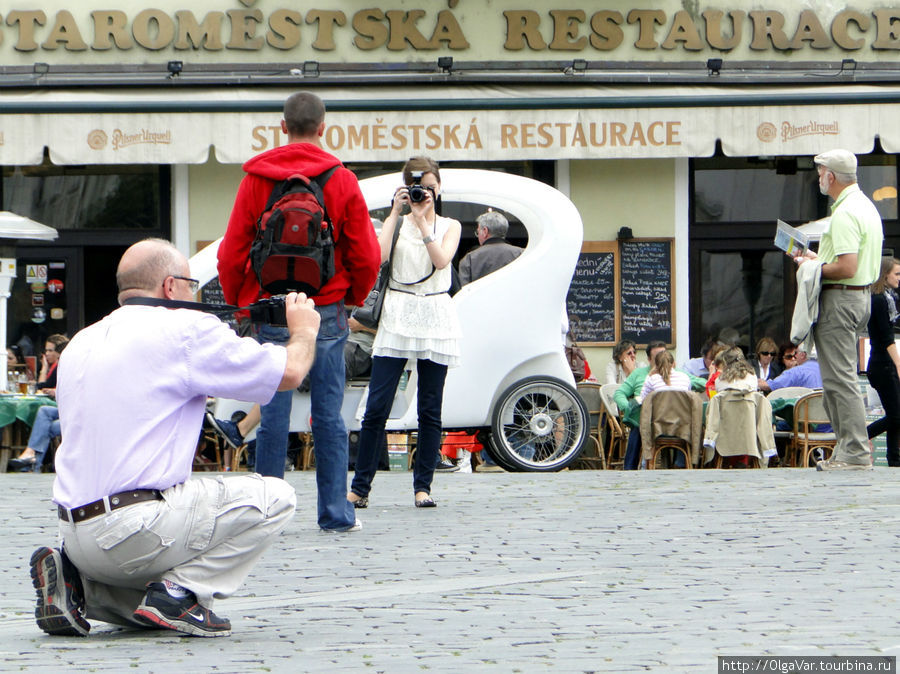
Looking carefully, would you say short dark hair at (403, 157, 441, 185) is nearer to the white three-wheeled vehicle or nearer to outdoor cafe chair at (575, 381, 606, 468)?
the white three-wheeled vehicle

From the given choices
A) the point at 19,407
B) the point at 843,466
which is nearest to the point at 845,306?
the point at 843,466

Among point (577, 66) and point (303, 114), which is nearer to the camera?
point (303, 114)

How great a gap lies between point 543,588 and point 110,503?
63.3 inches

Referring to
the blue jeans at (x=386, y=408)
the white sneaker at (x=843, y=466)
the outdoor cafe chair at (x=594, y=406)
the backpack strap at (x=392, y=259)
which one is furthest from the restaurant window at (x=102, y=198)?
the blue jeans at (x=386, y=408)

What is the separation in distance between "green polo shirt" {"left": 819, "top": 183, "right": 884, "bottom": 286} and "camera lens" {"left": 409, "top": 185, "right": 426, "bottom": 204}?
10.2 ft

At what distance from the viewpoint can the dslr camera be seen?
500 cm

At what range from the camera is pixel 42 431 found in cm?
1259

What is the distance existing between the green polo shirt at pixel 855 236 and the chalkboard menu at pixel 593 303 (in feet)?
21.3

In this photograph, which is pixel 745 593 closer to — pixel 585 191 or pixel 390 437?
pixel 390 437

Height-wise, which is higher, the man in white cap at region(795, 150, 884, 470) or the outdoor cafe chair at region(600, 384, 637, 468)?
the man in white cap at region(795, 150, 884, 470)

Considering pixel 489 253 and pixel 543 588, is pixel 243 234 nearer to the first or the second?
pixel 543 588

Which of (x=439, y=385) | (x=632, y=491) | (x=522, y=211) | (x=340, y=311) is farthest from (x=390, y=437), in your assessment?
(x=340, y=311)

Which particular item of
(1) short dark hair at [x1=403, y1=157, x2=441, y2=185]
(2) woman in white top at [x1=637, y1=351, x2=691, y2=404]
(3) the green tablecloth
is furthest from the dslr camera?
(2) woman in white top at [x1=637, y1=351, x2=691, y2=404]

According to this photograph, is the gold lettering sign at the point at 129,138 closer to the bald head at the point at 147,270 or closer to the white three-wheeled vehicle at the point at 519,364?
the white three-wheeled vehicle at the point at 519,364
